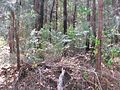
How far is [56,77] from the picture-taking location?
22.7 feet

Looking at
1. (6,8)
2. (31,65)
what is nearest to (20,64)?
(31,65)

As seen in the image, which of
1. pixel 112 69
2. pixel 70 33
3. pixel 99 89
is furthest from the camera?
pixel 70 33

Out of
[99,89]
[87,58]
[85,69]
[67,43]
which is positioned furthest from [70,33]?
[99,89]

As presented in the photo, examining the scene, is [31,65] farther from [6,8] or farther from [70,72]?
[6,8]

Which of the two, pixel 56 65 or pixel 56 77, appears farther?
pixel 56 65

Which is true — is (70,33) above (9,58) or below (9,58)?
above

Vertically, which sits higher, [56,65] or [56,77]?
[56,65]

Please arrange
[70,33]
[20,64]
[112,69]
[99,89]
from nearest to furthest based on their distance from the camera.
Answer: [99,89]
[20,64]
[112,69]
[70,33]

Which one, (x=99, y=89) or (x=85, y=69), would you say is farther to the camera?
(x=85, y=69)

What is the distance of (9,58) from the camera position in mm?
8305

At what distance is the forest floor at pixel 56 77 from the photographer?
671 cm

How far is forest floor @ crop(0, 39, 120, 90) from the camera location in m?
6.71

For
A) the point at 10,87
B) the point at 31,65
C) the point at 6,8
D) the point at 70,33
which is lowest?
the point at 10,87

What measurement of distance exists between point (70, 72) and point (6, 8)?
2331 millimetres
